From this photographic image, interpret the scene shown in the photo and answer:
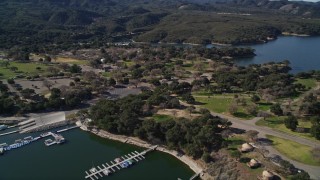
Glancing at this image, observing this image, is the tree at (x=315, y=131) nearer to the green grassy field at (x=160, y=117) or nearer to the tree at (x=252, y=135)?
the tree at (x=252, y=135)

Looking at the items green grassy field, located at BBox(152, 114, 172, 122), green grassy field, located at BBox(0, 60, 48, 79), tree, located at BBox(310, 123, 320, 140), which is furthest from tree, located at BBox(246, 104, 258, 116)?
green grassy field, located at BBox(0, 60, 48, 79)

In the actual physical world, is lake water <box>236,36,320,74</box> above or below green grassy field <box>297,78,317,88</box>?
below

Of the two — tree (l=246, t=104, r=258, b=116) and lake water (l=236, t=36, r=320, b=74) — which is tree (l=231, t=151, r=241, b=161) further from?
lake water (l=236, t=36, r=320, b=74)

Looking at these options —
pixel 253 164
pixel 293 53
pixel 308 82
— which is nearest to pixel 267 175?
pixel 253 164

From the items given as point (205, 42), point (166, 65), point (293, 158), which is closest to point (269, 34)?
point (205, 42)

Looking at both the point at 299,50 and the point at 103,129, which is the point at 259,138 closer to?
the point at 103,129

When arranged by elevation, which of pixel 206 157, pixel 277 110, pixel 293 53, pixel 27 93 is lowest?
pixel 293 53

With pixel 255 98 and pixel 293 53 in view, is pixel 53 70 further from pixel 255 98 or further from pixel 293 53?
pixel 293 53

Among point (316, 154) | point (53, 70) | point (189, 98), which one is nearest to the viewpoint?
point (316, 154)

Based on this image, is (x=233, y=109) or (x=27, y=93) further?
(x=27, y=93)
